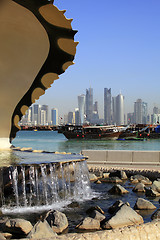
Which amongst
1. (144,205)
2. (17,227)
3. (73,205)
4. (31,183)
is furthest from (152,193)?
(17,227)

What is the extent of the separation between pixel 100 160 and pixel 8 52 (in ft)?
32.3

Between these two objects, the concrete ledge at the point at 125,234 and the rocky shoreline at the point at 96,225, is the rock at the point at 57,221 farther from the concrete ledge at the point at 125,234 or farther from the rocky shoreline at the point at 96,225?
the concrete ledge at the point at 125,234

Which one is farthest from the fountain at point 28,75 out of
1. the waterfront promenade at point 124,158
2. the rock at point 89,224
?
the waterfront promenade at point 124,158

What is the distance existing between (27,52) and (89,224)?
Answer: 191 inches

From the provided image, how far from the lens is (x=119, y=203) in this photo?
827cm

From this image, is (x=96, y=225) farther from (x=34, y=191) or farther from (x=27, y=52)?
(x=27, y=52)

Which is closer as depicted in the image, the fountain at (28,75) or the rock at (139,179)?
the fountain at (28,75)

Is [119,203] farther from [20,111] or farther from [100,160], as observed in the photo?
[100,160]

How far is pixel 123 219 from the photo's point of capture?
7.07m

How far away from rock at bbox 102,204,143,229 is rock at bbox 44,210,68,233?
953mm

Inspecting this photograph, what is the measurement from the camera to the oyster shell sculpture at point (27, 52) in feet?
21.3

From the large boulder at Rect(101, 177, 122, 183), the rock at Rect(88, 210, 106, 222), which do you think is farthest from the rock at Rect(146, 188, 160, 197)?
the rock at Rect(88, 210, 106, 222)

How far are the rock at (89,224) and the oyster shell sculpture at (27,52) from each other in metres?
3.97

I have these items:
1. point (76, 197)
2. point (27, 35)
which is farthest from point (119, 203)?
point (27, 35)
